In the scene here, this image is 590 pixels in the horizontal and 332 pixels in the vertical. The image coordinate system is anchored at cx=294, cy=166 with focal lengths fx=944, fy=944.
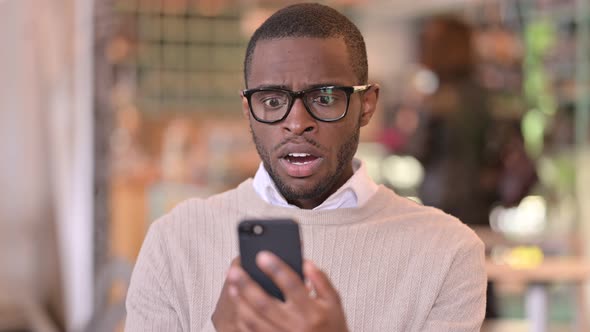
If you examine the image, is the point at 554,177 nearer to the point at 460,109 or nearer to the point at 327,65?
the point at 460,109

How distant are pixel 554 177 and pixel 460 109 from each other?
2855 millimetres

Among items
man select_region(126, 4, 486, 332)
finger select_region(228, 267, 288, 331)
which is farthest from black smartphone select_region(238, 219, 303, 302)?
man select_region(126, 4, 486, 332)

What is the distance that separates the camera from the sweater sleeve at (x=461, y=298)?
1.13 m

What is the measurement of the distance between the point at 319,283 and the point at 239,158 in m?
5.24

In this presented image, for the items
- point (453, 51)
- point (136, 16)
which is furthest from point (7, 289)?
point (136, 16)

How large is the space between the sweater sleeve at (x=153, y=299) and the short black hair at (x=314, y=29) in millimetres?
255

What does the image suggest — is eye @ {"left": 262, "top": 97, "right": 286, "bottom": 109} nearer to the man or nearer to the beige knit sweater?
the man

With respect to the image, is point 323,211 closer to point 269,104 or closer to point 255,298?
point 269,104

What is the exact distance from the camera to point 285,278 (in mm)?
838

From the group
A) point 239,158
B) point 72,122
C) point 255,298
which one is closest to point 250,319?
point 255,298

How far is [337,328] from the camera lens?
0.87 meters

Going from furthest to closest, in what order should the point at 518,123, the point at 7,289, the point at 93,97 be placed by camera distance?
the point at 7,289, the point at 93,97, the point at 518,123

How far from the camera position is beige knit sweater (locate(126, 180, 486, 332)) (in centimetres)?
113

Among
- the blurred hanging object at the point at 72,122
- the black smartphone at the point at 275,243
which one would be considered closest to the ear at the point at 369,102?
the black smartphone at the point at 275,243
